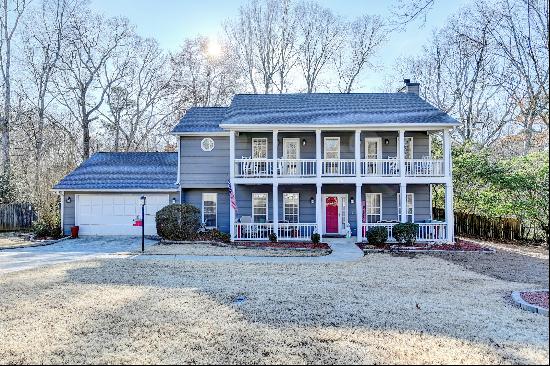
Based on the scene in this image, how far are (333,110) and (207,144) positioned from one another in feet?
21.0

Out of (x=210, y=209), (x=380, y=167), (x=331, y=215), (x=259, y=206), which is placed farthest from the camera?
(x=210, y=209)

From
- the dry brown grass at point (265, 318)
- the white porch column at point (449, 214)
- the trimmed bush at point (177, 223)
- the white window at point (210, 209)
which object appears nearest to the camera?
the dry brown grass at point (265, 318)

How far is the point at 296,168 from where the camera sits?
18656mm

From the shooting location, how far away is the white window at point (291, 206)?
1932 centimetres

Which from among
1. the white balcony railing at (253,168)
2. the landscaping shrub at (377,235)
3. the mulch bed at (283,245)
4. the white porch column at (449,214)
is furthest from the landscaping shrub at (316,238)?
the white porch column at (449,214)

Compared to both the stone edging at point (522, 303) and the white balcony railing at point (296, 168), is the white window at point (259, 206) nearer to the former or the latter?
the white balcony railing at point (296, 168)

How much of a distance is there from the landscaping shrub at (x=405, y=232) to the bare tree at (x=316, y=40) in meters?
17.4

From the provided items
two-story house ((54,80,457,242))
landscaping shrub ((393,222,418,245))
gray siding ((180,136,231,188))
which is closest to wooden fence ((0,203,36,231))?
two-story house ((54,80,457,242))

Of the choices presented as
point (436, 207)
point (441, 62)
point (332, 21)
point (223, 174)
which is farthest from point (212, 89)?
point (436, 207)

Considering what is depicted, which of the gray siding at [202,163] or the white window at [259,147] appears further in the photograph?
the gray siding at [202,163]

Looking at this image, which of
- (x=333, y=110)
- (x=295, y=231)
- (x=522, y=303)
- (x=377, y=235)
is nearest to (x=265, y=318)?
(x=522, y=303)

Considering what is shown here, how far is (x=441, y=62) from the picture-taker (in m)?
28.0

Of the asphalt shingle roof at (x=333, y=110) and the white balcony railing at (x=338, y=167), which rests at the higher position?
the asphalt shingle roof at (x=333, y=110)

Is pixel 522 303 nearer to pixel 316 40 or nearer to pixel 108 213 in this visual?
pixel 108 213
